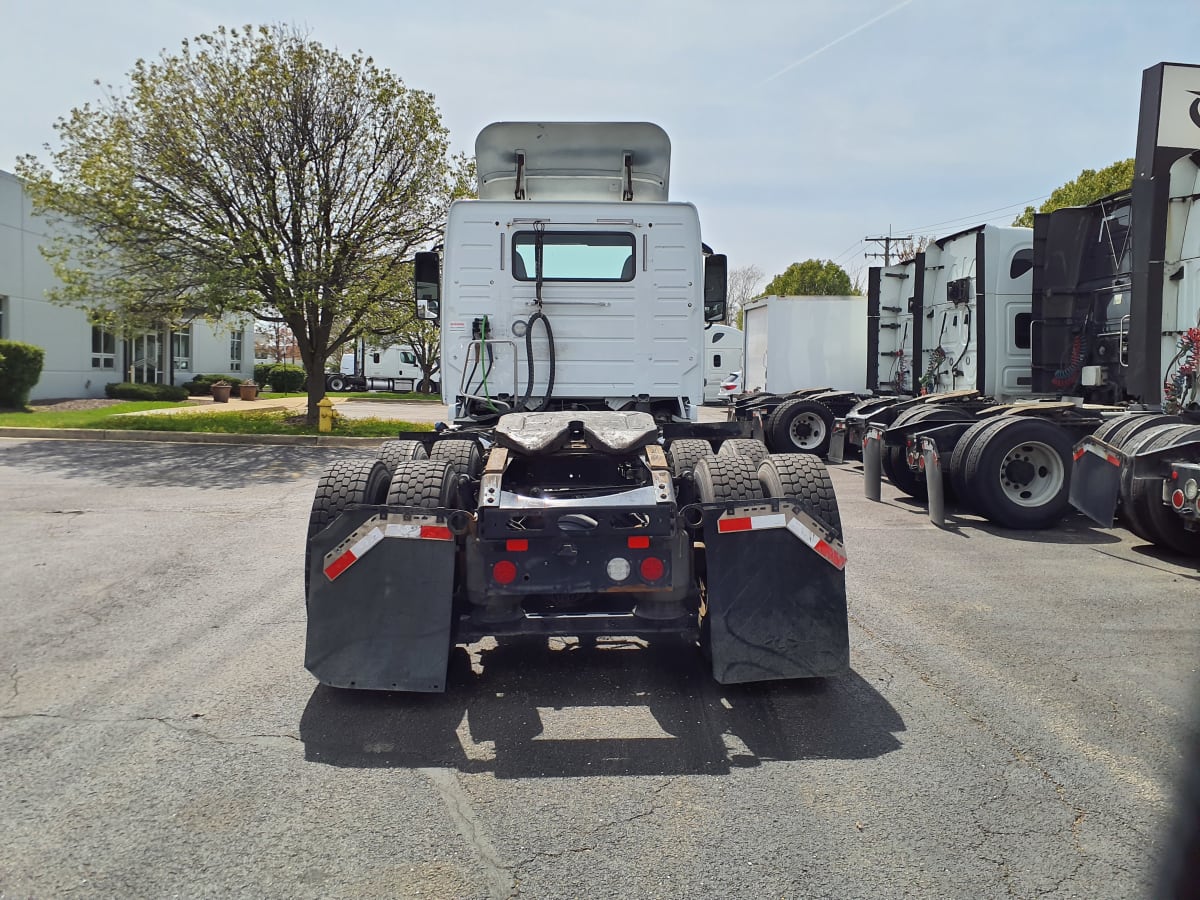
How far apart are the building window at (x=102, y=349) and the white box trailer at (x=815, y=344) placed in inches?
795

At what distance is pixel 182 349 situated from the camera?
34.2 metres

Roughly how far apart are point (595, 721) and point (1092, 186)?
30051 millimetres

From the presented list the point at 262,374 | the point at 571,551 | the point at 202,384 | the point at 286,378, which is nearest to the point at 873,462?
the point at 571,551

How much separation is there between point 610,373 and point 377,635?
363 cm

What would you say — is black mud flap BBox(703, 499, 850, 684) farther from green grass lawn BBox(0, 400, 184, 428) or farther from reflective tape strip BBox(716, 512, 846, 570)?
green grass lawn BBox(0, 400, 184, 428)

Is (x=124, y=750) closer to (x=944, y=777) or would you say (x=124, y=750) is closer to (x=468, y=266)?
(x=944, y=777)

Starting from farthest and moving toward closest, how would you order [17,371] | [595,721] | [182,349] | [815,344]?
[182,349]
[17,371]
[815,344]
[595,721]

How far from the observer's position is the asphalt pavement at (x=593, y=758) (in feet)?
9.66

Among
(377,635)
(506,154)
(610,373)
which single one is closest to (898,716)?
(377,635)

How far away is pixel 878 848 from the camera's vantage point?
3.08m

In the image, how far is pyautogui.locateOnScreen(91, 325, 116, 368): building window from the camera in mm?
27672

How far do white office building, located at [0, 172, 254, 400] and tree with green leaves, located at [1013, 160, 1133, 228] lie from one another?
964 inches

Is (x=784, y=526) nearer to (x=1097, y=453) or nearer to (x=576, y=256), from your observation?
(x=576, y=256)

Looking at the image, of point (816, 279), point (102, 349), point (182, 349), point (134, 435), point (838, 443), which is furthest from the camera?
point (816, 279)
